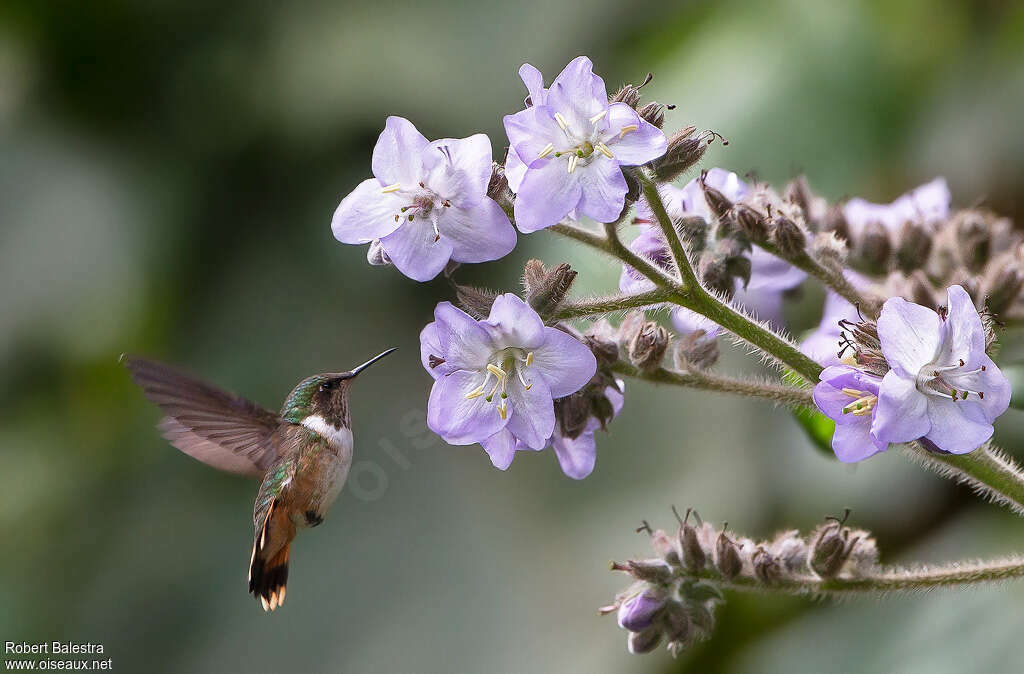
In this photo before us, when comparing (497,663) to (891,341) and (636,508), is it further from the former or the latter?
(891,341)

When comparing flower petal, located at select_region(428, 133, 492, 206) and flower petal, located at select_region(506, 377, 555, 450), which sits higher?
flower petal, located at select_region(428, 133, 492, 206)

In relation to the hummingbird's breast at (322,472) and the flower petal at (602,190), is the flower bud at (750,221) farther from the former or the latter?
the hummingbird's breast at (322,472)

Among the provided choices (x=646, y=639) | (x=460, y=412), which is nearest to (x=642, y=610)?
(x=646, y=639)

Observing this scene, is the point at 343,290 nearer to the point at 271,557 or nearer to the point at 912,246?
the point at 271,557

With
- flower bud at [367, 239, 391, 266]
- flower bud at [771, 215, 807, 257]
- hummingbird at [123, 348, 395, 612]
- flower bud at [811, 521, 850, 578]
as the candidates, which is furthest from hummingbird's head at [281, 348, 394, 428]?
flower bud at [811, 521, 850, 578]

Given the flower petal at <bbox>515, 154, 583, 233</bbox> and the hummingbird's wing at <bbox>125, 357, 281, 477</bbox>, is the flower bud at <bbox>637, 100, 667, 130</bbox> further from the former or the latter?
the hummingbird's wing at <bbox>125, 357, 281, 477</bbox>

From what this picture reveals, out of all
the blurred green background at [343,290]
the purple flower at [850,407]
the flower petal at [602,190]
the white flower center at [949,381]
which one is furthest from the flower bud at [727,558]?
the blurred green background at [343,290]
